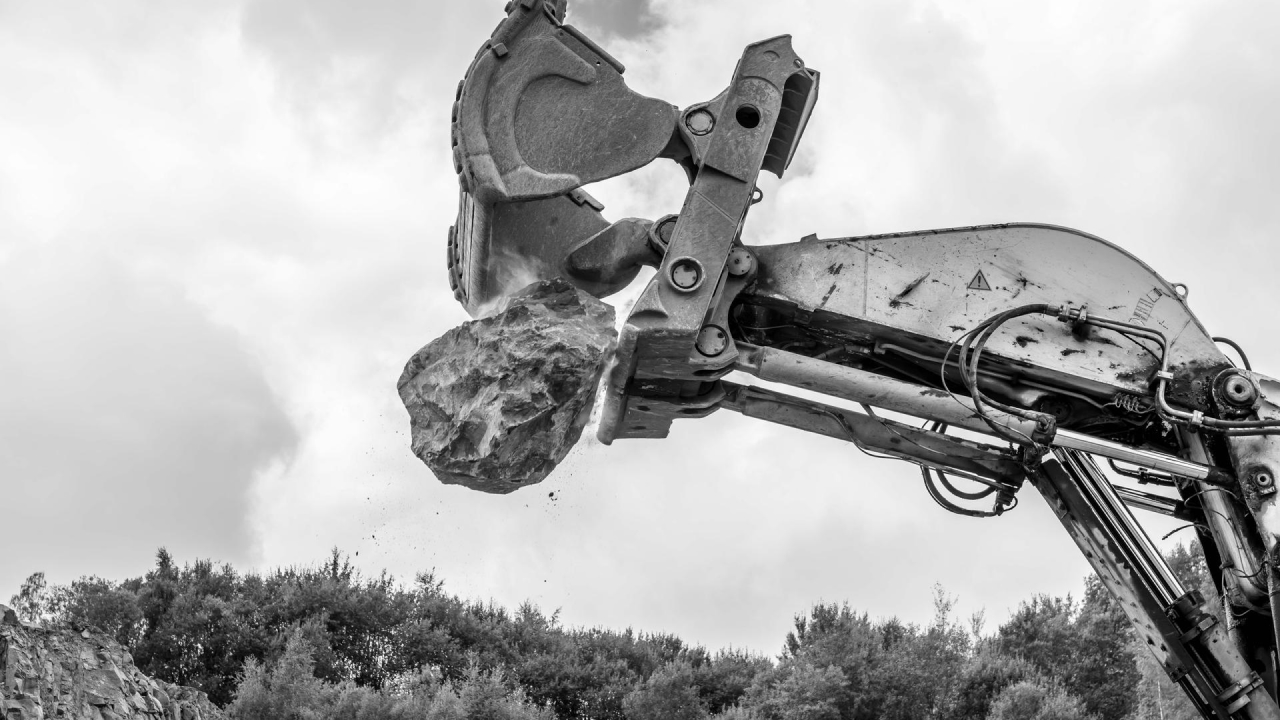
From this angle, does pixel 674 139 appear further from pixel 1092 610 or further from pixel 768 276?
pixel 1092 610

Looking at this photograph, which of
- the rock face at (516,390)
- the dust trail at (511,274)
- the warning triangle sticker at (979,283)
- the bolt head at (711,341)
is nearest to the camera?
the rock face at (516,390)

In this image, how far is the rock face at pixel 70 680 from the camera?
19.3ft

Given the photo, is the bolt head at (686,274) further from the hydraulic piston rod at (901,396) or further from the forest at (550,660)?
the forest at (550,660)

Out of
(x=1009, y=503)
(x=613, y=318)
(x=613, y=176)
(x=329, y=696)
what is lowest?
(x=1009, y=503)

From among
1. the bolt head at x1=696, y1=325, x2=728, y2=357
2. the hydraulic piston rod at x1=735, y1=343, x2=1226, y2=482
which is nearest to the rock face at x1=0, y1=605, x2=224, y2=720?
the bolt head at x1=696, y1=325, x2=728, y2=357

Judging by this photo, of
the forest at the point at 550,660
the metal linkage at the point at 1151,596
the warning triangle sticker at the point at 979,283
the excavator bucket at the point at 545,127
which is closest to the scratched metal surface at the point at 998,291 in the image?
the warning triangle sticker at the point at 979,283

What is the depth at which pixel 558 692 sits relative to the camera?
2528 cm

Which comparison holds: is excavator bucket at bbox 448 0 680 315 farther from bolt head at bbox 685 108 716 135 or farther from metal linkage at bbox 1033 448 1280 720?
metal linkage at bbox 1033 448 1280 720

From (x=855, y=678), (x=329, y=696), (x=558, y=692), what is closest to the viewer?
(x=329, y=696)

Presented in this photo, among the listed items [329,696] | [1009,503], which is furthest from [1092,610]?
[1009,503]

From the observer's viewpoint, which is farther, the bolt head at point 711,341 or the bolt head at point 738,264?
the bolt head at point 738,264

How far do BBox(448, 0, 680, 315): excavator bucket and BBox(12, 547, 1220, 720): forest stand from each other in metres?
16.1

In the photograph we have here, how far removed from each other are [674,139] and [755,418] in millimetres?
1211

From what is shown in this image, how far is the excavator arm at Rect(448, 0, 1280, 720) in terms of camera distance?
5.25 metres
